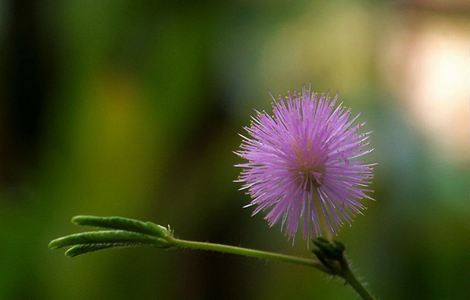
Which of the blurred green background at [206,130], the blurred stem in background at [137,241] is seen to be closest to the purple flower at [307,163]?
the blurred stem in background at [137,241]

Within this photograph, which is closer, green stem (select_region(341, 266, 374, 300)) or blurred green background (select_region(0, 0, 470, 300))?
green stem (select_region(341, 266, 374, 300))

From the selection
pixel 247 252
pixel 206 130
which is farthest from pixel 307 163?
pixel 206 130

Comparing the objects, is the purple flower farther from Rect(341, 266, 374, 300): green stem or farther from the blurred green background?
the blurred green background

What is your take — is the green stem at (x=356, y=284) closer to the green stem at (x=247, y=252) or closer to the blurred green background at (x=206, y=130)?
the green stem at (x=247, y=252)

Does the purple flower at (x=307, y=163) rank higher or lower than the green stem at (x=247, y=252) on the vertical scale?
higher

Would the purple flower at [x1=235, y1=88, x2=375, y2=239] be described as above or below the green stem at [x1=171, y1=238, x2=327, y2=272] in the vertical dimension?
above

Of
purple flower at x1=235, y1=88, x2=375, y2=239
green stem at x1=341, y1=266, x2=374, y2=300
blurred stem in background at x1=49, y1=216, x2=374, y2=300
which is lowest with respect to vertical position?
green stem at x1=341, y1=266, x2=374, y2=300

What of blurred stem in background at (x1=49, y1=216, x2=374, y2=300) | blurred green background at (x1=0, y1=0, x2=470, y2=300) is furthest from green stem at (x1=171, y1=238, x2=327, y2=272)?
blurred green background at (x1=0, y1=0, x2=470, y2=300)

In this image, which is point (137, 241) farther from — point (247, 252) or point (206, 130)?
point (206, 130)
